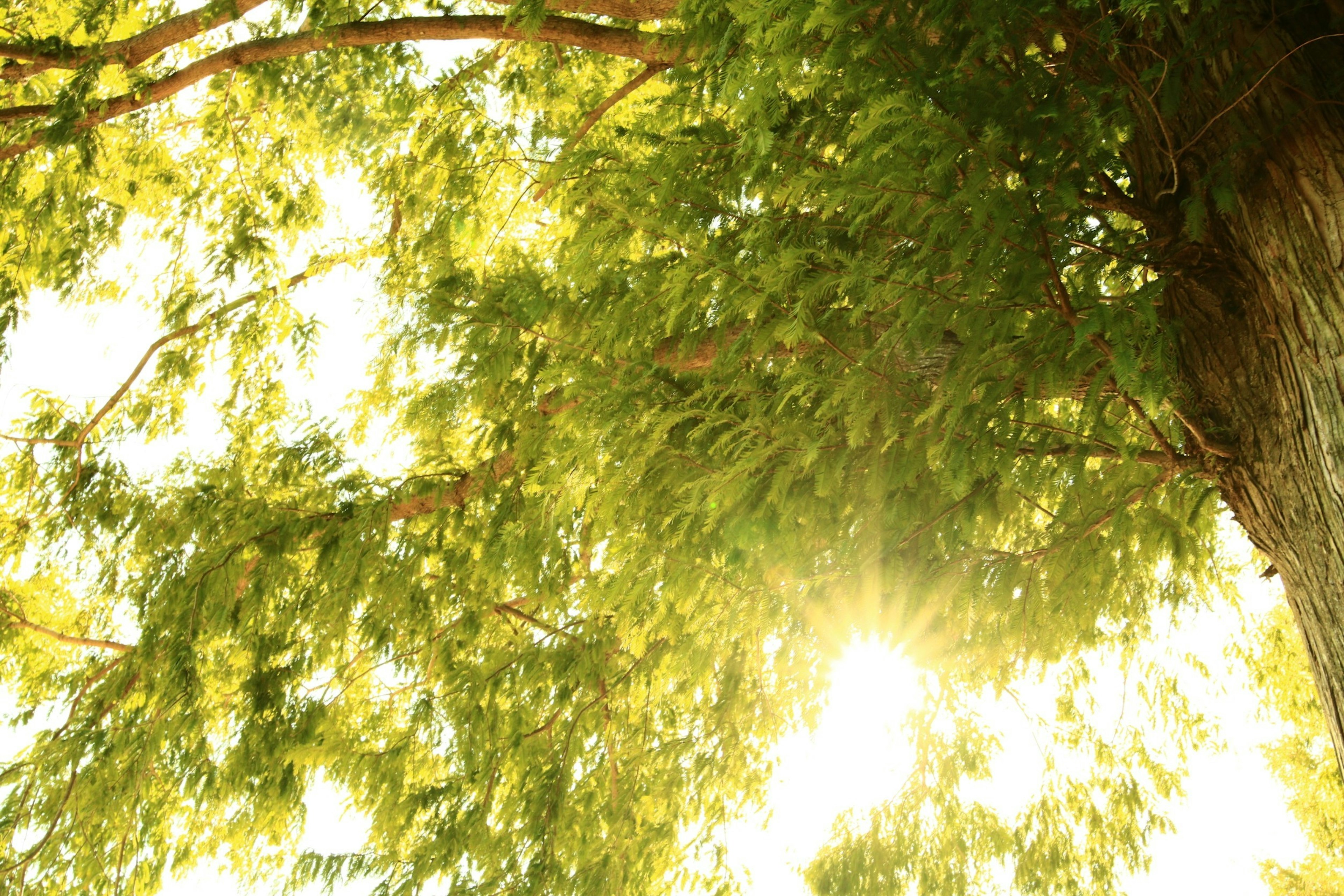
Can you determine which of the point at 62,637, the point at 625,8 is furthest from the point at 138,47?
the point at 62,637

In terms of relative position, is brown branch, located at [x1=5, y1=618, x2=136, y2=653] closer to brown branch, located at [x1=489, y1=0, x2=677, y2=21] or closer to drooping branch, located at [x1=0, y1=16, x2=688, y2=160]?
drooping branch, located at [x1=0, y1=16, x2=688, y2=160]

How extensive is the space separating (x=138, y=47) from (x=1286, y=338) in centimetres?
407

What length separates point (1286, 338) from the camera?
251 centimetres

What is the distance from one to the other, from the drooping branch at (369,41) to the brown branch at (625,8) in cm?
17

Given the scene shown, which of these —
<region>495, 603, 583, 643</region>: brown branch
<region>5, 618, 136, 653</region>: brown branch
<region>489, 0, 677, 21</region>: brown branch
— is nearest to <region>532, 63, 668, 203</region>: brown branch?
<region>489, 0, 677, 21</region>: brown branch

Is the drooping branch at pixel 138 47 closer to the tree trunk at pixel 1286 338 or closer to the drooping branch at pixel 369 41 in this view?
the drooping branch at pixel 369 41

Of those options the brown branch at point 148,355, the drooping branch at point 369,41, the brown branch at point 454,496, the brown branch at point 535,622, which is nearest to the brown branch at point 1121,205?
the drooping branch at point 369,41

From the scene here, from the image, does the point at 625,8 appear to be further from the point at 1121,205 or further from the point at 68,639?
the point at 68,639

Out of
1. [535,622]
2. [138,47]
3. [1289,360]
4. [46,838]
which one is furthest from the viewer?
[535,622]

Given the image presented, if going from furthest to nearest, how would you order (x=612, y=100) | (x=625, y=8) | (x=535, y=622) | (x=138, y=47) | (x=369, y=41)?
1. (x=535, y=622)
2. (x=612, y=100)
3. (x=369, y=41)
4. (x=138, y=47)
5. (x=625, y=8)

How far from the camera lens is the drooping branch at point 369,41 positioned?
150 inches

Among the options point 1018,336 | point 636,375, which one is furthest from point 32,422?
point 1018,336

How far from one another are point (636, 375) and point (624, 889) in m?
2.74

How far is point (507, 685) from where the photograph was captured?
4.69m
